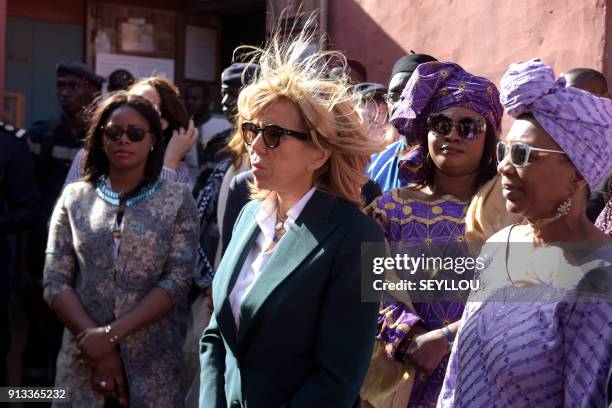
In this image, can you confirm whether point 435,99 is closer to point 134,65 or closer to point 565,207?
point 565,207

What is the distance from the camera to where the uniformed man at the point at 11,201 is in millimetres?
5730

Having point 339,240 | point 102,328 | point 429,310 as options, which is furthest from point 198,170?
point 339,240

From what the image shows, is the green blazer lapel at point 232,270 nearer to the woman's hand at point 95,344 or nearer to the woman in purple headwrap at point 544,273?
the woman in purple headwrap at point 544,273

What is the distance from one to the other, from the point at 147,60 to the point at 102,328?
19.1ft

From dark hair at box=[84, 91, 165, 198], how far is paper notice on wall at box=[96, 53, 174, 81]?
4.63 meters

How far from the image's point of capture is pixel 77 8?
31.7 ft

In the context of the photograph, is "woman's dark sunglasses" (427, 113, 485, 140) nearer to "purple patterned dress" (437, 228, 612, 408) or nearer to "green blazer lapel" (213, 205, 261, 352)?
"green blazer lapel" (213, 205, 261, 352)

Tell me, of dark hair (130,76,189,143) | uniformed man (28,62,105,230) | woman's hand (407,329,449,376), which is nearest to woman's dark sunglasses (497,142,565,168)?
woman's hand (407,329,449,376)

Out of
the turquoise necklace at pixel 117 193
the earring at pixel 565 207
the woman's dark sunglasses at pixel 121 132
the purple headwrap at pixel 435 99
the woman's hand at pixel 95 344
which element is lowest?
the woman's hand at pixel 95 344

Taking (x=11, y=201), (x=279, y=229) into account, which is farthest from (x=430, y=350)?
(x=11, y=201)

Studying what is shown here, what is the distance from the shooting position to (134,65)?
9.72m

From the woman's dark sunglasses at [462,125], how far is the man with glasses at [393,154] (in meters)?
0.43

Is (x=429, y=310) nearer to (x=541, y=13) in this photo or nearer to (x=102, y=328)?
(x=102, y=328)

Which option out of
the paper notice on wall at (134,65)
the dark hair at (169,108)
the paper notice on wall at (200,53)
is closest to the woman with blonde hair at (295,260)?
the dark hair at (169,108)
